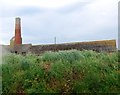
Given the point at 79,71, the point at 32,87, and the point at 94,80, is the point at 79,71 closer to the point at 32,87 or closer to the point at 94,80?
the point at 94,80

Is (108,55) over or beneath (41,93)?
over

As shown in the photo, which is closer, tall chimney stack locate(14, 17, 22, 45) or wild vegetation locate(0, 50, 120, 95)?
wild vegetation locate(0, 50, 120, 95)

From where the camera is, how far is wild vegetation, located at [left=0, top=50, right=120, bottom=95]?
6.93 metres

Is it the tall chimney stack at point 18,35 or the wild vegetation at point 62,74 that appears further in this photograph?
the tall chimney stack at point 18,35

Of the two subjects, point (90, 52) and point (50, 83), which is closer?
point (50, 83)

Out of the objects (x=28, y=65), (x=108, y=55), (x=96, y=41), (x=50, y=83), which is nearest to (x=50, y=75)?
(x=50, y=83)

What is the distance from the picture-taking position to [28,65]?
7.90m

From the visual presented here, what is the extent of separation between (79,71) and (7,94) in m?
1.68

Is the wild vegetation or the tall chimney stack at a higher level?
the tall chimney stack

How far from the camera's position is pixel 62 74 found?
24.1 feet

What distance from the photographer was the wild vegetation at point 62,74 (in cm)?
693

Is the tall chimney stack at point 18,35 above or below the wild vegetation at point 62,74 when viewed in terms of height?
above

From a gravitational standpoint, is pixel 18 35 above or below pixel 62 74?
above

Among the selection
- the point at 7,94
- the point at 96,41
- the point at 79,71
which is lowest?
the point at 7,94
